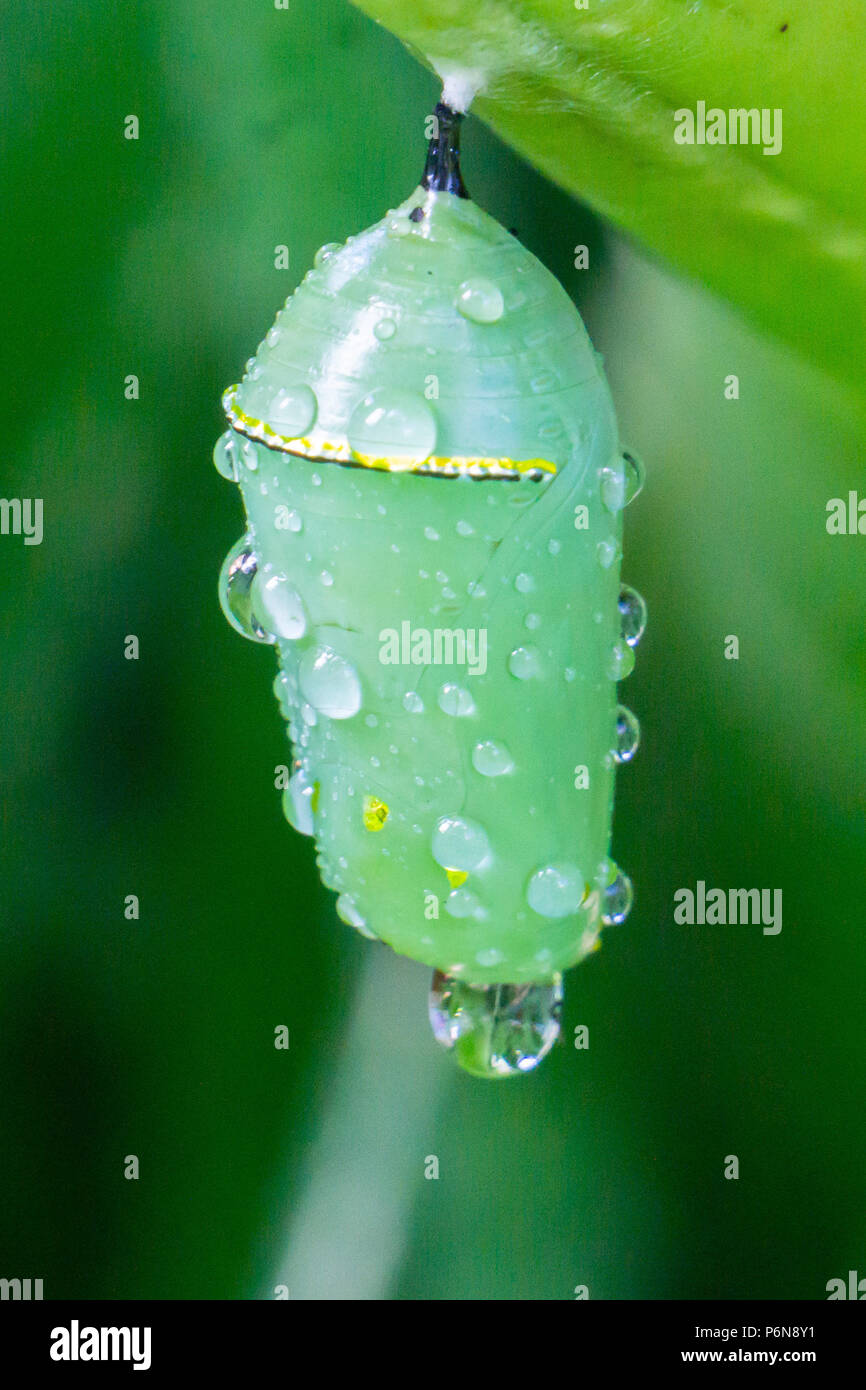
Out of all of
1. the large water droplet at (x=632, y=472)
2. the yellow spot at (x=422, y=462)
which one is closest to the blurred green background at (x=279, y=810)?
the large water droplet at (x=632, y=472)

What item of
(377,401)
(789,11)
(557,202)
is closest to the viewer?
(789,11)

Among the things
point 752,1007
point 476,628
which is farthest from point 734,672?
point 476,628

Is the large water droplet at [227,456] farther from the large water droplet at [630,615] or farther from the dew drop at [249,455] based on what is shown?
the large water droplet at [630,615]

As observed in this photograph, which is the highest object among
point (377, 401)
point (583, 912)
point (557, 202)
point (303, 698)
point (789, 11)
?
point (557, 202)

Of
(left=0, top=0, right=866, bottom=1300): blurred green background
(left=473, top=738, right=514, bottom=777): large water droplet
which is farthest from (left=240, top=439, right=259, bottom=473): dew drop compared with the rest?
(left=0, top=0, right=866, bottom=1300): blurred green background

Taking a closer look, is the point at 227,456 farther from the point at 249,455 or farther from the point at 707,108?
the point at 707,108

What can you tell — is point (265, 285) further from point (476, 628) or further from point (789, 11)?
point (789, 11)
